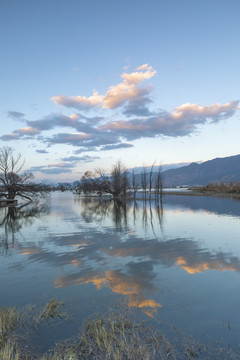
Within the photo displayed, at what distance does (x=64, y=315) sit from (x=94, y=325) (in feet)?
3.36

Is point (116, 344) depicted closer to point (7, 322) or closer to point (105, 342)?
point (105, 342)

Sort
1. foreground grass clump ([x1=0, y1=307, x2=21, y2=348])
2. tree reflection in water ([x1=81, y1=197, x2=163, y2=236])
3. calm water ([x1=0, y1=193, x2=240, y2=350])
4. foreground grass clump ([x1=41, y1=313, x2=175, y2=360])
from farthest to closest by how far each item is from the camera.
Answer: tree reflection in water ([x1=81, y1=197, x2=163, y2=236]) → calm water ([x1=0, y1=193, x2=240, y2=350]) → foreground grass clump ([x1=0, y1=307, x2=21, y2=348]) → foreground grass clump ([x1=41, y1=313, x2=175, y2=360])

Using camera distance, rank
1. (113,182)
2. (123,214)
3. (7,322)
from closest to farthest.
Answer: (7,322), (123,214), (113,182)

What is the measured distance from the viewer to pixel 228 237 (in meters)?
15.5

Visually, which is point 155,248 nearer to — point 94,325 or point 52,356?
point 94,325

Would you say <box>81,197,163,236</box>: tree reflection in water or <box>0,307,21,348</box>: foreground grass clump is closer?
<box>0,307,21,348</box>: foreground grass clump

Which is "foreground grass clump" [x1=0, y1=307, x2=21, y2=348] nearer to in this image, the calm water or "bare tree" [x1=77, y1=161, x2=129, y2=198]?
the calm water

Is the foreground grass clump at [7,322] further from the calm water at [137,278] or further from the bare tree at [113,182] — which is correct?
the bare tree at [113,182]

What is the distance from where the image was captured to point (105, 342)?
4.88m

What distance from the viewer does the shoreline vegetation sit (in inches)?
182

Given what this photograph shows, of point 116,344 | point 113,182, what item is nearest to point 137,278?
point 116,344

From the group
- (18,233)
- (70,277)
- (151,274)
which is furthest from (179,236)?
(18,233)

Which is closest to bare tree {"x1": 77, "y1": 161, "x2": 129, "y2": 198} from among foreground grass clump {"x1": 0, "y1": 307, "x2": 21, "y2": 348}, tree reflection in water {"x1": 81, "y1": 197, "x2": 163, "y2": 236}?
tree reflection in water {"x1": 81, "y1": 197, "x2": 163, "y2": 236}

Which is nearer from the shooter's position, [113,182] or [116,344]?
[116,344]
